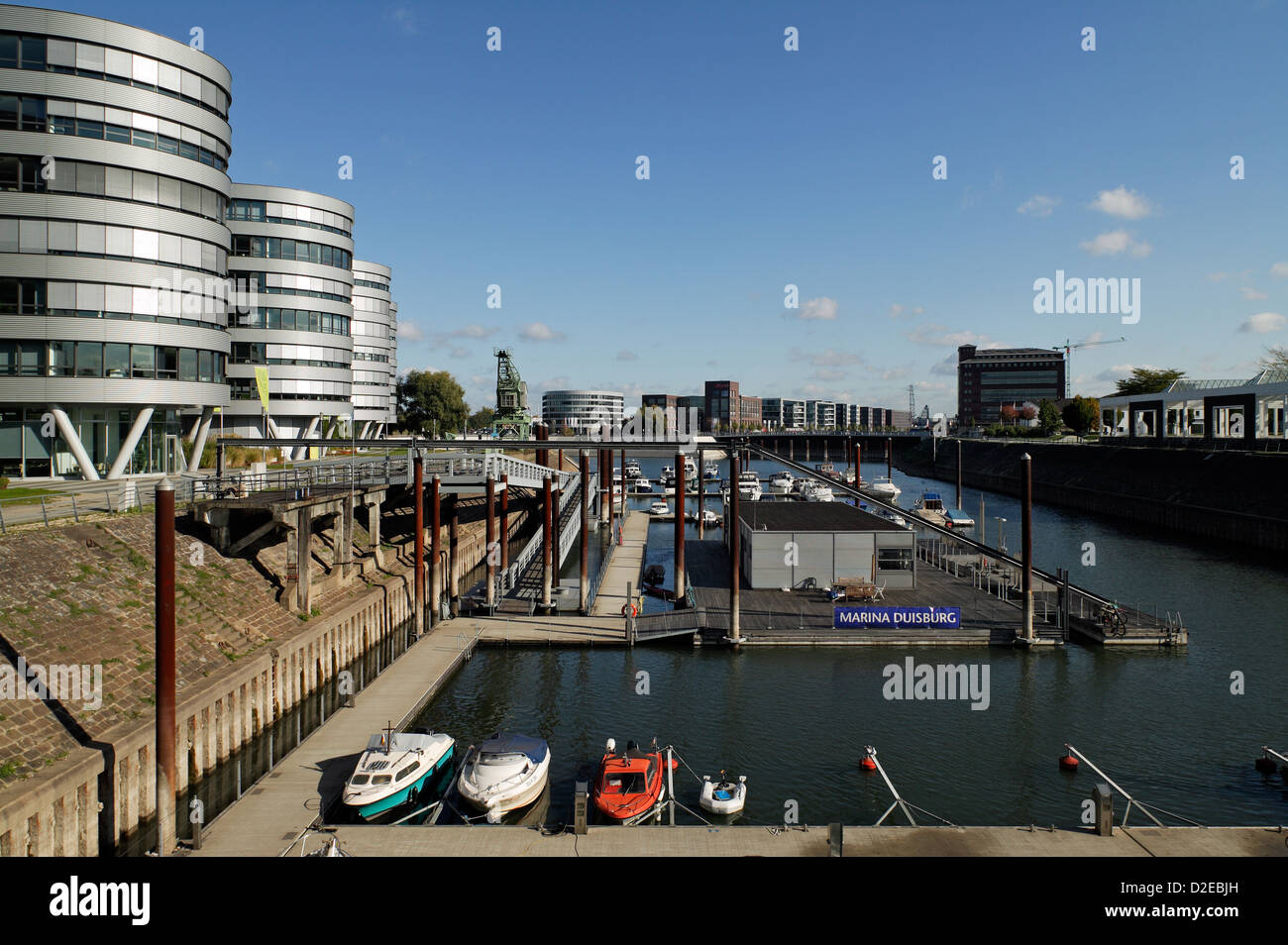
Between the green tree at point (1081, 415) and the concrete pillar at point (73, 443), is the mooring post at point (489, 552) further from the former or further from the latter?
the green tree at point (1081, 415)

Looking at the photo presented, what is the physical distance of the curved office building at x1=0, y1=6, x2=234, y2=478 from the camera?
40.0 metres

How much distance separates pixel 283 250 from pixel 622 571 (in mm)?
41865

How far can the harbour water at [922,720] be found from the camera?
25250mm

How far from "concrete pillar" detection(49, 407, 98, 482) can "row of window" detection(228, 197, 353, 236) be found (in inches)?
1289

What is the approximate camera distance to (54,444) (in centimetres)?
4288

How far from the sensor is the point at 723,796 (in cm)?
2398

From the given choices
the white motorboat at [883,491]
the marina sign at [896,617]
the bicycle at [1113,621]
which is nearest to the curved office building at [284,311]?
the marina sign at [896,617]

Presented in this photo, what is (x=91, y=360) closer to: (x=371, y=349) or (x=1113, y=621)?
(x=1113, y=621)

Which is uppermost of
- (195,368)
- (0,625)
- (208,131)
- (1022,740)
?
(208,131)

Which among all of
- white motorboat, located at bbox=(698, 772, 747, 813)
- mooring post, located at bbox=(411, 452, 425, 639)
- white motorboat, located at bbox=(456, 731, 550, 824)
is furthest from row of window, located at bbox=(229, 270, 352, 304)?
white motorboat, located at bbox=(698, 772, 747, 813)
